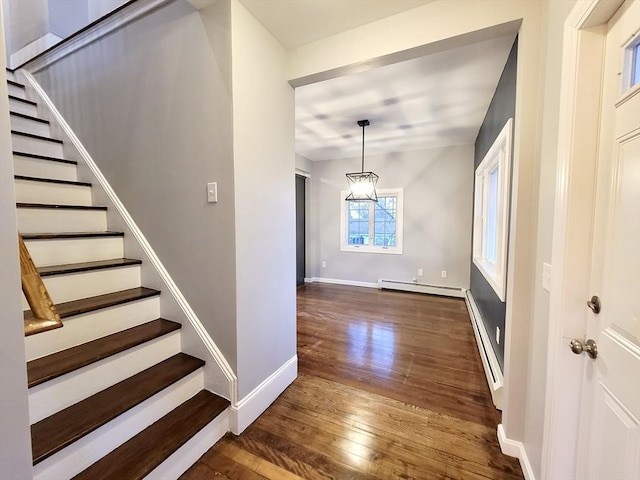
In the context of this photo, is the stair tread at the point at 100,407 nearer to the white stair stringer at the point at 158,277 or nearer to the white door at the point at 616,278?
the white stair stringer at the point at 158,277

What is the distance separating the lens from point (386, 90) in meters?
2.54

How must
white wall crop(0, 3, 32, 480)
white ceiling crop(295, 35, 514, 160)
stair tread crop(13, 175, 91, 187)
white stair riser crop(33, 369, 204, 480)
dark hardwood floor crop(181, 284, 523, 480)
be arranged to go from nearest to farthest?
white wall crop(0, 3, 32, 480) → white stair riser crop(33, 369, 204, 480) → dark hardwood floor crop(181, 284, 523, 480) → stair tread crop(13, 175, 91, 187) → white ceiling crop(295, 35, 514, 160)

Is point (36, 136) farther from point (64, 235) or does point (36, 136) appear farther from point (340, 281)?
point (340, 281)

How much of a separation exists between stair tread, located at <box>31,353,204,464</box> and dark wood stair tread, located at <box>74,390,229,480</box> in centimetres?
18

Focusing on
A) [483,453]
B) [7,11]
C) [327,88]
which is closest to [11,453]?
[483,453]

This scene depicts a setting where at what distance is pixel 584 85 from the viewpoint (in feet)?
3.09

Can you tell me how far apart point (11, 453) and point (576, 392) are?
172cm

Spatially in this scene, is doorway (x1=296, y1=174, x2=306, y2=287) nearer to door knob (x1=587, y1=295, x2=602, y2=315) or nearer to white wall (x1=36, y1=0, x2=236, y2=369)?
white wall (x1=36, y1=0, x2=236, y2=369)

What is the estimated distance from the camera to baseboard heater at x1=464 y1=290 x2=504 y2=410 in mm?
1832

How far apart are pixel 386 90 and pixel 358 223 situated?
9.71 feet

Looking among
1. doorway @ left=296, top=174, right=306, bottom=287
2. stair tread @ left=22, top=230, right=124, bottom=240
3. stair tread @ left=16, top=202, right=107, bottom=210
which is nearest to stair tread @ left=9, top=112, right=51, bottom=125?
stair tread @ left=16, top=202, right=107, bottom=210

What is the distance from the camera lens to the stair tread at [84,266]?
1.51 meters

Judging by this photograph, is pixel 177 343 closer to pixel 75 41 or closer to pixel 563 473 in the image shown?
pixel 563 473

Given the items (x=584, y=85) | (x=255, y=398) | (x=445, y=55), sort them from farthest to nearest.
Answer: (x=445, y=55)
(x=255, y=398)
(x=584, y=85)
